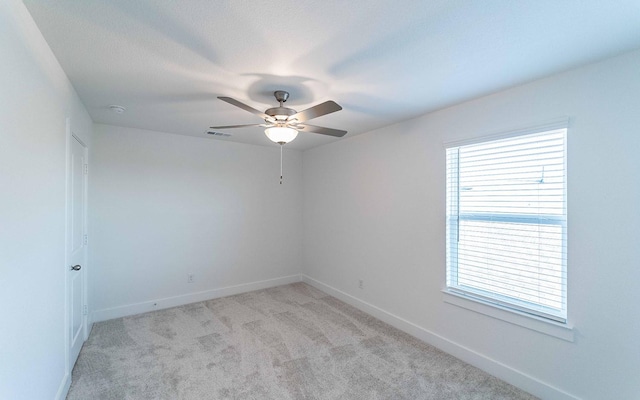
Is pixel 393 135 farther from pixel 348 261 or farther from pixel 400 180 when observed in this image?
pixel 348 261

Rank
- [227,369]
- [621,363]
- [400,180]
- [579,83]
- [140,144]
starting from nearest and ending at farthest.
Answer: [621,363] < [579,83] < [227,369] < [400,180] < [140,144]

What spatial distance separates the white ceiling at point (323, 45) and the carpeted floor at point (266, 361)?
2.48 meters

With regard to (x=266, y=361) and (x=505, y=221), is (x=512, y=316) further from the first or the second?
(x=266, y=361)

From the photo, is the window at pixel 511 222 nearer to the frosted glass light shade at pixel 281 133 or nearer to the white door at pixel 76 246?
the frosted glass light shade at pixel 281 133

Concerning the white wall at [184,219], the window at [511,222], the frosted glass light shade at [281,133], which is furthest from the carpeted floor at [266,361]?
the frosted glass light shade at [281,133]

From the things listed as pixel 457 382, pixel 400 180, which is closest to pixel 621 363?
pixel 457 382

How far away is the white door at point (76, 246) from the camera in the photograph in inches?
97.3

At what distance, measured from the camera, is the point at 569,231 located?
2070 mm

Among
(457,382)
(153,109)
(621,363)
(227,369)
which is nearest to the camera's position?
(621,363)

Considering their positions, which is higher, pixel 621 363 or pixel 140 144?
pixel 140 144

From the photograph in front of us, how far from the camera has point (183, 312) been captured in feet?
12.5

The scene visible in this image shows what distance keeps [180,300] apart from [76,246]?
1.69 metres

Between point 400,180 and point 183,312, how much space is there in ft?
11.0

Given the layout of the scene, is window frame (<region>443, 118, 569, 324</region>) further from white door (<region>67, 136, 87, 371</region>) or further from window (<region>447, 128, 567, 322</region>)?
white door (<region>67, 136, 87, 371</region>)
